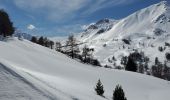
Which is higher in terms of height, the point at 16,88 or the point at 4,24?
the point at 4,24

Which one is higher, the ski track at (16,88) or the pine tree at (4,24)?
the pine tree at (4,24)

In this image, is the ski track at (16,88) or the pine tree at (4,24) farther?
the pine tree at (4,24)

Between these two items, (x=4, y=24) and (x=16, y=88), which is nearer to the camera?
(x=16, y=88)

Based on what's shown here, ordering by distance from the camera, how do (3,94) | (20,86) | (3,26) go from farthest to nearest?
(3,26) < (20,86) < (3,94)

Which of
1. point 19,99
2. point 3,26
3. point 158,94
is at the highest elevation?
point 3,26

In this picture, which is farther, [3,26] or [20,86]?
[3,26]

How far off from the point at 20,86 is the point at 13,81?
2.36ft

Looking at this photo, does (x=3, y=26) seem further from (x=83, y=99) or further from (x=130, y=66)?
(x=83, y=99)

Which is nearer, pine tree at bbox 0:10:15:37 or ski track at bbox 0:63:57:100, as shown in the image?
ski track at bbox 0:63:57:100

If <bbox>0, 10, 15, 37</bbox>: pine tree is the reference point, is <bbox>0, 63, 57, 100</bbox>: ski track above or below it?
below

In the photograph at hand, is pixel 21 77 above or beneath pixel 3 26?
beneath

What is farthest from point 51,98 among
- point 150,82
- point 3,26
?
point 3,26

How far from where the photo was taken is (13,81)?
64.1 feet

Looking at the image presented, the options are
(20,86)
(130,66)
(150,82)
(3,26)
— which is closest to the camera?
(20,86)
